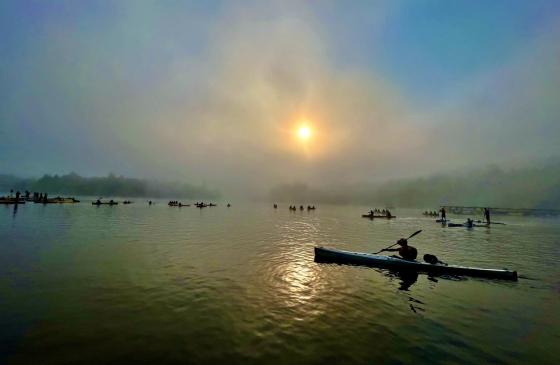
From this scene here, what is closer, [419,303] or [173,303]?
→ [173,303]

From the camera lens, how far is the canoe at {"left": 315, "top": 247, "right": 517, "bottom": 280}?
19.2 metres

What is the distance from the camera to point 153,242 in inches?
1140

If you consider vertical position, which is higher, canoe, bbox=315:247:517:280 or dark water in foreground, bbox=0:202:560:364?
canoe, bbox=315:247:517:280

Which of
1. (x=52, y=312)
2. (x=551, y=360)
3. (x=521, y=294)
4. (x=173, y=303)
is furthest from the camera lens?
(x=521, y=294)

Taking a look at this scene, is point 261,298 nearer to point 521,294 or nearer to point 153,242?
point 521,294

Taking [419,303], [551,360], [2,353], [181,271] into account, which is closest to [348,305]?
[419,303]

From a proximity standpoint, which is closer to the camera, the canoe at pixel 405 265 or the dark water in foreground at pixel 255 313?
the dark water in foreground at pixel 255 313

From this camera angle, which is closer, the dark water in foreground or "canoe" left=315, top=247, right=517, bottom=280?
the dark water in foreground

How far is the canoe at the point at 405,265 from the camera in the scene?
19172 millimetres

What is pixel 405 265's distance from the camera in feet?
67.8

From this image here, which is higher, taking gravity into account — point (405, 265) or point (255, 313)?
point (405, 265)

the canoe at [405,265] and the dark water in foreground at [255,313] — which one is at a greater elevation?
the canoe at [405,265]

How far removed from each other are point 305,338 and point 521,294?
48.3ft

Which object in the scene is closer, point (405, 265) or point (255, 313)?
point (255, 313)
